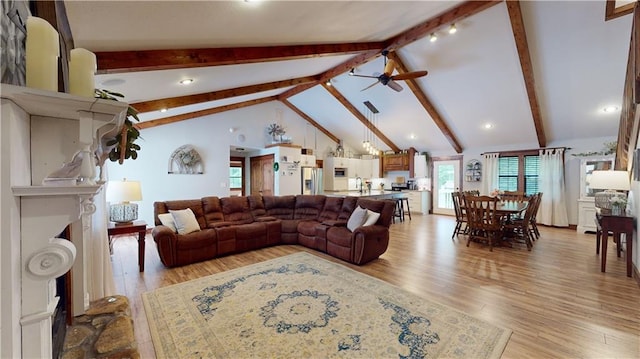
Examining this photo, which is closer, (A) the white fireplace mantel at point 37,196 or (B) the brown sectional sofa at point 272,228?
(A) the white fireplace mantel at point 37,196

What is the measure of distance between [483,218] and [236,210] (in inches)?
185

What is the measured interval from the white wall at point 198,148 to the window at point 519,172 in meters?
6.16

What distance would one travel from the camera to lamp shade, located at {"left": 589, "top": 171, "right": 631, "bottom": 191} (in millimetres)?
4234

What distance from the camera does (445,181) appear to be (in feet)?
30.1

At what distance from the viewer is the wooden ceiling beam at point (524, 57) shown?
155 inches

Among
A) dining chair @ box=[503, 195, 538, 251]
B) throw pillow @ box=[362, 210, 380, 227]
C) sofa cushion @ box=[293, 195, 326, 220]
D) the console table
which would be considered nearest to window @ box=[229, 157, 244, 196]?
sofa cushion @ box=[293, 195, 326, 220]

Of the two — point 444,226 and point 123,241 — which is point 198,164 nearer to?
point 123,241

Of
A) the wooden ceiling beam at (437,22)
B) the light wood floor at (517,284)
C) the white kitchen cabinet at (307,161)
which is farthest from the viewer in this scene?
the white kitchen cabinet at (307,161)

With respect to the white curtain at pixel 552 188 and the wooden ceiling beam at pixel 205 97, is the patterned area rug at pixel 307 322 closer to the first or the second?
→ the wooden ceiling beam at pixel 205 97

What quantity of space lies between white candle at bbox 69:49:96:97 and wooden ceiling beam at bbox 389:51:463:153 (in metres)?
5.33

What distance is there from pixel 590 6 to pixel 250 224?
605 centimetres

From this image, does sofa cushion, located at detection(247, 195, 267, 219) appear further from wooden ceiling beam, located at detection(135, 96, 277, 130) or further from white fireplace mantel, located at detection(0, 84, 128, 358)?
white fireplace mantel, located at detection(0, 84, 128, 358)

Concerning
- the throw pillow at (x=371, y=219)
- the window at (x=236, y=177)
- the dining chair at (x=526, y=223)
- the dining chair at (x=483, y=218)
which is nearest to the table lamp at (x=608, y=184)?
the dining chair at (x=526, y=223)

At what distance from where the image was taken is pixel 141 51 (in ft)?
9.14
